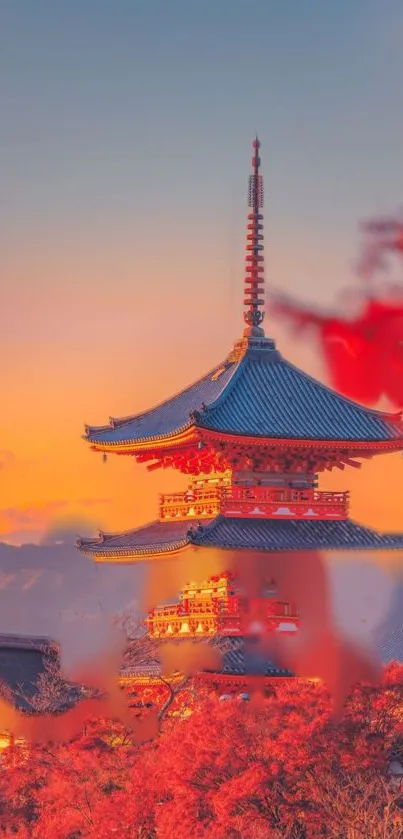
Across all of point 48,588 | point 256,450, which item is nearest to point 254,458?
point 256,450

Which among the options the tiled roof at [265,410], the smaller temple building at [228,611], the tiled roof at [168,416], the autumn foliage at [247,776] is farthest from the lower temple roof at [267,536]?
the autumn foliage at [247,776]

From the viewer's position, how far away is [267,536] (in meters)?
37.2

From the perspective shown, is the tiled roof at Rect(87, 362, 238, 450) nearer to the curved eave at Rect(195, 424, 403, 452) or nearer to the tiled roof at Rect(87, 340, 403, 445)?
the tiled roof at Rect(87, 340, 403, 445)

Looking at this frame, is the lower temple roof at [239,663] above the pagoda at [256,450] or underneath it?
underneath

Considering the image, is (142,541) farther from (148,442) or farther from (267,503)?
(267,503)

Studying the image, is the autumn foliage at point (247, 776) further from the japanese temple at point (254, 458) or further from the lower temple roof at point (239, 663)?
the japanese temple at point (254, 458)

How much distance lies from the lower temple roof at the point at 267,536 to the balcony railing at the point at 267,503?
0.15 m

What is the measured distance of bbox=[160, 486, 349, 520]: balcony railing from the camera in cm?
3756

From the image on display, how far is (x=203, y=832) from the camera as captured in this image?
3197cm

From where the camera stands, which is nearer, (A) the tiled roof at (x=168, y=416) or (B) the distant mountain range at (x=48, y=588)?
(A) the tiled roof at (x=168, y=416)

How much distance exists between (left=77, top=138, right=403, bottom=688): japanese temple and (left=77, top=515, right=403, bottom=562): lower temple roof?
21 mm

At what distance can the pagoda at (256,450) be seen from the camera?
37.1m

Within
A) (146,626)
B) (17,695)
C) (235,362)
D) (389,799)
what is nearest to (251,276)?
(235,362)

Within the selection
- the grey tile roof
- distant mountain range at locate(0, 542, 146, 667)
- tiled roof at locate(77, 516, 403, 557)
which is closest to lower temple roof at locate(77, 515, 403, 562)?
tiled roof at locate(77, 516, 403, 557)
